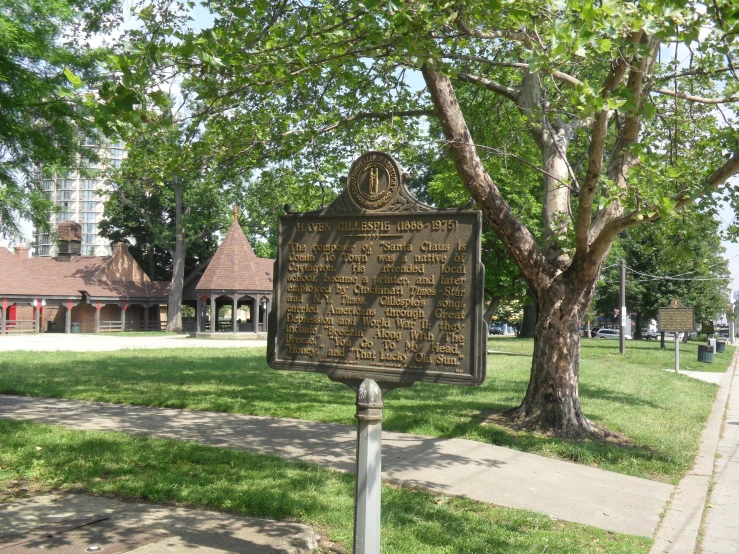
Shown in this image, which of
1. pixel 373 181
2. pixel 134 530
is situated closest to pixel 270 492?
pixel 134 530

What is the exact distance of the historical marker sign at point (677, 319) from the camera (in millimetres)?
24953

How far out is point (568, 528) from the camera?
20.3ft

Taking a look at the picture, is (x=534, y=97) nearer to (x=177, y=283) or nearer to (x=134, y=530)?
(x=134, y=530)

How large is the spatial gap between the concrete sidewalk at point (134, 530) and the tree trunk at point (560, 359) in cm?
563

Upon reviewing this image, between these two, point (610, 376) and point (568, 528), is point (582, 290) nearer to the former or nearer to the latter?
point (568, 528)

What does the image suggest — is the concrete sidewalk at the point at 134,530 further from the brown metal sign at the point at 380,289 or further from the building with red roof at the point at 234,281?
the building with red roof at the point at 234,281

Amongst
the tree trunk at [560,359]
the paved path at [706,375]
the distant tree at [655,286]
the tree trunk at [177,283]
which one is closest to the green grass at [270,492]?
the tree trunk at [560,359]

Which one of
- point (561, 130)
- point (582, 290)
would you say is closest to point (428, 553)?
point (582, 290)

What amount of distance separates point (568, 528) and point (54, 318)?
5569cm

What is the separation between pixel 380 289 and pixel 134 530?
2671mm

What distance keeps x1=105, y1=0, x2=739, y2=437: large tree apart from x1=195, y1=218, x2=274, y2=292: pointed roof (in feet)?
115

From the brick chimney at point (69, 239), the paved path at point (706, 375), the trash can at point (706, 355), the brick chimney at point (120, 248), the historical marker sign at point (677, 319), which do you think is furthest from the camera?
the brick chimney at point (69, 239)

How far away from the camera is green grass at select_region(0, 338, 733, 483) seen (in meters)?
9.65

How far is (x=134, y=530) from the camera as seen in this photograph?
553cm
